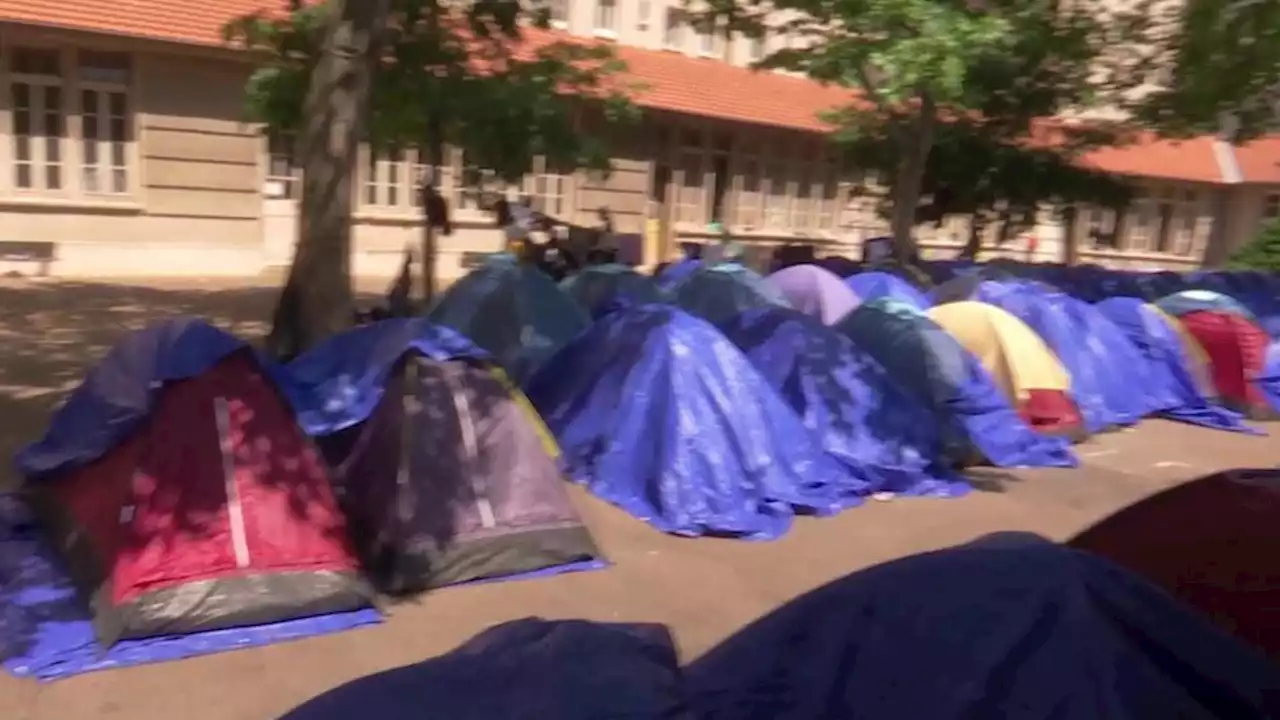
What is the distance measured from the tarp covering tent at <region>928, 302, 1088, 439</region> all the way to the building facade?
16.5ft

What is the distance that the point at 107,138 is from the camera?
16656 mm

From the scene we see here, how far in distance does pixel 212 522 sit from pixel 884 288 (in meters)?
7.96

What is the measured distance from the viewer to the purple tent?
1138 cm

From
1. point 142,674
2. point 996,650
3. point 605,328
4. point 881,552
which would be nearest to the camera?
point 996,650

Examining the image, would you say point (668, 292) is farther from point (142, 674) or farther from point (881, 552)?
point (142, 674)

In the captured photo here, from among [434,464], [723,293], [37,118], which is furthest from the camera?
[37,118]

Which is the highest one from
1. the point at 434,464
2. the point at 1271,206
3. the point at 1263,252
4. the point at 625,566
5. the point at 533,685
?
the point at 1271,206

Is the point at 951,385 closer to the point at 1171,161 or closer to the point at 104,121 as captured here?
the point at 104,121

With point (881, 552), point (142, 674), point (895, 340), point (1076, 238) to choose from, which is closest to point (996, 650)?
point (142, 674)

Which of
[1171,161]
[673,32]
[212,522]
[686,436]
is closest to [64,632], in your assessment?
[212,522]

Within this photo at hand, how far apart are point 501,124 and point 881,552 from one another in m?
5.78

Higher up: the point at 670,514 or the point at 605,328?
the point at 605,328

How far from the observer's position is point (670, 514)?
7258mm

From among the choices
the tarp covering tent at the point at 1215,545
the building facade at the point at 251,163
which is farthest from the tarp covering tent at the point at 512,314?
the tarp covering tent at the point at 1215,545
